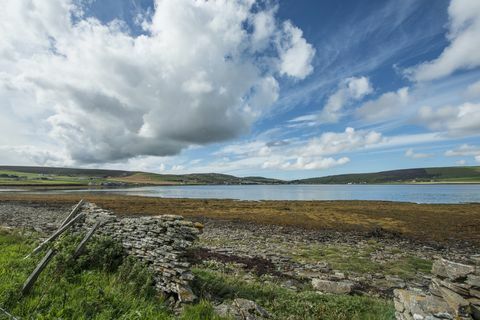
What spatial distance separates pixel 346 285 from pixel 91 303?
1116 centimetres

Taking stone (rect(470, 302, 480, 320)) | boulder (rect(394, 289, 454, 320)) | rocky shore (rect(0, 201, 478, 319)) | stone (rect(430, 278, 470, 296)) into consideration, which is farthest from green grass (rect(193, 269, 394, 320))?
stone (rect(470, 302, 480, 320))

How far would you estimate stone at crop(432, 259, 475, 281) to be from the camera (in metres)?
7.43

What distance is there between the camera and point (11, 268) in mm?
9062

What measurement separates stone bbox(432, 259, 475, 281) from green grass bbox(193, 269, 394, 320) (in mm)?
2208

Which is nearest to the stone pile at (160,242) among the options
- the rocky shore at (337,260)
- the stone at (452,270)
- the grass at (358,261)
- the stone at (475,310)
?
the rocky shore at (337,260)

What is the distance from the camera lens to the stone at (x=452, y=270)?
7.43m

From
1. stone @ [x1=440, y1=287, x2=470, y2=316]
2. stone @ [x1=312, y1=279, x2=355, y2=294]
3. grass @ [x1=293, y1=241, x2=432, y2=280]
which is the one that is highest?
stone @ [x1=440, y1=287, x2=470, y2=316]

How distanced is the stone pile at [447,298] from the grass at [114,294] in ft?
4.79

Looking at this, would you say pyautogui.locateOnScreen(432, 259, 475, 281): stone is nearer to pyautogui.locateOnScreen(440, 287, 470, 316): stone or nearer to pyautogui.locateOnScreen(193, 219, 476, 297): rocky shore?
pyautogui.locateOnScreen(440, 287, 470, 316): stone

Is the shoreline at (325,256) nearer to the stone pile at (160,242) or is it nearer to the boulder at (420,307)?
the stone pile at (160,242)

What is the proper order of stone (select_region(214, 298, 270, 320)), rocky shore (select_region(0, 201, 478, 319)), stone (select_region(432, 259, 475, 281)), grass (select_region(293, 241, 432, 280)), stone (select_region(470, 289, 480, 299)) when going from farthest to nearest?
grass (select_region(293, 241, 432, 280)) < rocky shore (select_region(0, 201, 478, 319)) < stone (select_region(214, 298, 270, 320)) < stone (select_region(432, 259, 475, 281)) < stone (select_region(470, 289, 480, 299))

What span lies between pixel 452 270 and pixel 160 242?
10628mm

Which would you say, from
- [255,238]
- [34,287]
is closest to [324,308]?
[34,287]

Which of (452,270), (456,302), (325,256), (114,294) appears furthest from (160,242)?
(325,256)
